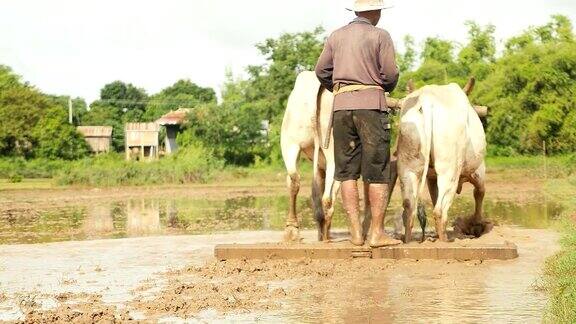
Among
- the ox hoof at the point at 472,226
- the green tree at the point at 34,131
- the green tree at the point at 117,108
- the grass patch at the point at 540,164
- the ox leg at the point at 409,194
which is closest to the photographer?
the ox leg at the point at 409,194

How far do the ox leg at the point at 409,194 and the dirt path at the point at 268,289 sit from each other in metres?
1.20

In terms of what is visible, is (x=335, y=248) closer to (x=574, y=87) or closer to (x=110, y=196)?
(x=110, y=196)

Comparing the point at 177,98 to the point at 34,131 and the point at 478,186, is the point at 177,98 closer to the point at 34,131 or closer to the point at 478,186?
the point at 34,131

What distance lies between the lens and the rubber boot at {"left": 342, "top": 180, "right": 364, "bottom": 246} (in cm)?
917

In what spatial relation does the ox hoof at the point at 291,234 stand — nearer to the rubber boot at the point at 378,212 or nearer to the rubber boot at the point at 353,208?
the rubber boot at the point at 353,208

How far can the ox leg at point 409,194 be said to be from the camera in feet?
33.0

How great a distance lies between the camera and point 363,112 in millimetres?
9078

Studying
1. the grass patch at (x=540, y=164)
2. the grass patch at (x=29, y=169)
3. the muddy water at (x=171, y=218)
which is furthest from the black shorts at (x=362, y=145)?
the grass patch at (x=29, y=169)

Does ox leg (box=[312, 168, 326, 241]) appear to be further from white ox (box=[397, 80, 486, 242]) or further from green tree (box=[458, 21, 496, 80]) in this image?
green tree (box=[458, 21, 496, 80])

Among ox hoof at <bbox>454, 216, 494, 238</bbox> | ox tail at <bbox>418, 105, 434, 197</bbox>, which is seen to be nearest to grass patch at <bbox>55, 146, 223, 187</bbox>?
ox hoof at <bbox>454, 216, 494, 238</bbox>

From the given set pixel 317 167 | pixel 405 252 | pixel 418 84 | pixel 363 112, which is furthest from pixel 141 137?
pixel 405 252

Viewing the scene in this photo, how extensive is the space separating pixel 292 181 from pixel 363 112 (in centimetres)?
194

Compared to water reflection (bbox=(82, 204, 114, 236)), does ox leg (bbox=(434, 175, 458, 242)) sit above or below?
above

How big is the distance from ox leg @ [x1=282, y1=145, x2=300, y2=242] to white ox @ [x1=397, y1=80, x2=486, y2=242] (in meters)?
1.20
